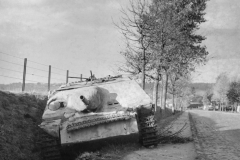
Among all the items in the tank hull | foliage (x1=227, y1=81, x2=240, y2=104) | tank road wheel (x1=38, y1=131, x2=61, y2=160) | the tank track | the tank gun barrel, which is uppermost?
→ foliage (x1=227, y1=81, x2=240, y2=104)

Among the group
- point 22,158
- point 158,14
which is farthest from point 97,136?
point 158,14

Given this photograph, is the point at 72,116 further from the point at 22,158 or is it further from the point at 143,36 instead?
the point at 143,36

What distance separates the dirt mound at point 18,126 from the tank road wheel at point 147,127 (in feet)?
10.2

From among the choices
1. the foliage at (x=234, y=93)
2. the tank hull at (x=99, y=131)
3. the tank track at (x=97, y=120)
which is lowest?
the tank hull at (x=99, y=131)

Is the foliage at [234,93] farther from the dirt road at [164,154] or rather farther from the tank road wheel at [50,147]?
the tank road wheel at [50,147]

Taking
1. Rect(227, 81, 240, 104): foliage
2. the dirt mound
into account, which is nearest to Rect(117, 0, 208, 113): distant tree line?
the dirt mound

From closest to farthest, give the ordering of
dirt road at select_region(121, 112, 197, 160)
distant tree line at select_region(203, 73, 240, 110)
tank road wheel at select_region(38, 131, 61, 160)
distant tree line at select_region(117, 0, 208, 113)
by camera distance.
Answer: dirt road at select_region(121, 112, 197, 160) < tank road wheel at select_region(38, 131, 61, 160) < distant tree line at select_region(117, 0, 208, 113) < distant tree line at select_region(203, 73, 240, 110)

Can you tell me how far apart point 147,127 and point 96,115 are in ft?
4.62

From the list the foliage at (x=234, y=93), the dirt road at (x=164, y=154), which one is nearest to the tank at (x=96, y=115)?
the dirt road at (x=164, y=154)

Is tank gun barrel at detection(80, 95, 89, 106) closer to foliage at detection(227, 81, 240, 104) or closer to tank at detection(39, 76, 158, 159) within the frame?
tank at detection(39, 76, 158, 159)

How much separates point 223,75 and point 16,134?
80.2 m

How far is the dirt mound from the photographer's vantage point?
7855mm

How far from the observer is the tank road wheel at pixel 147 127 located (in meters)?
7.87

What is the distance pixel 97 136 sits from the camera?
7.18 metres
